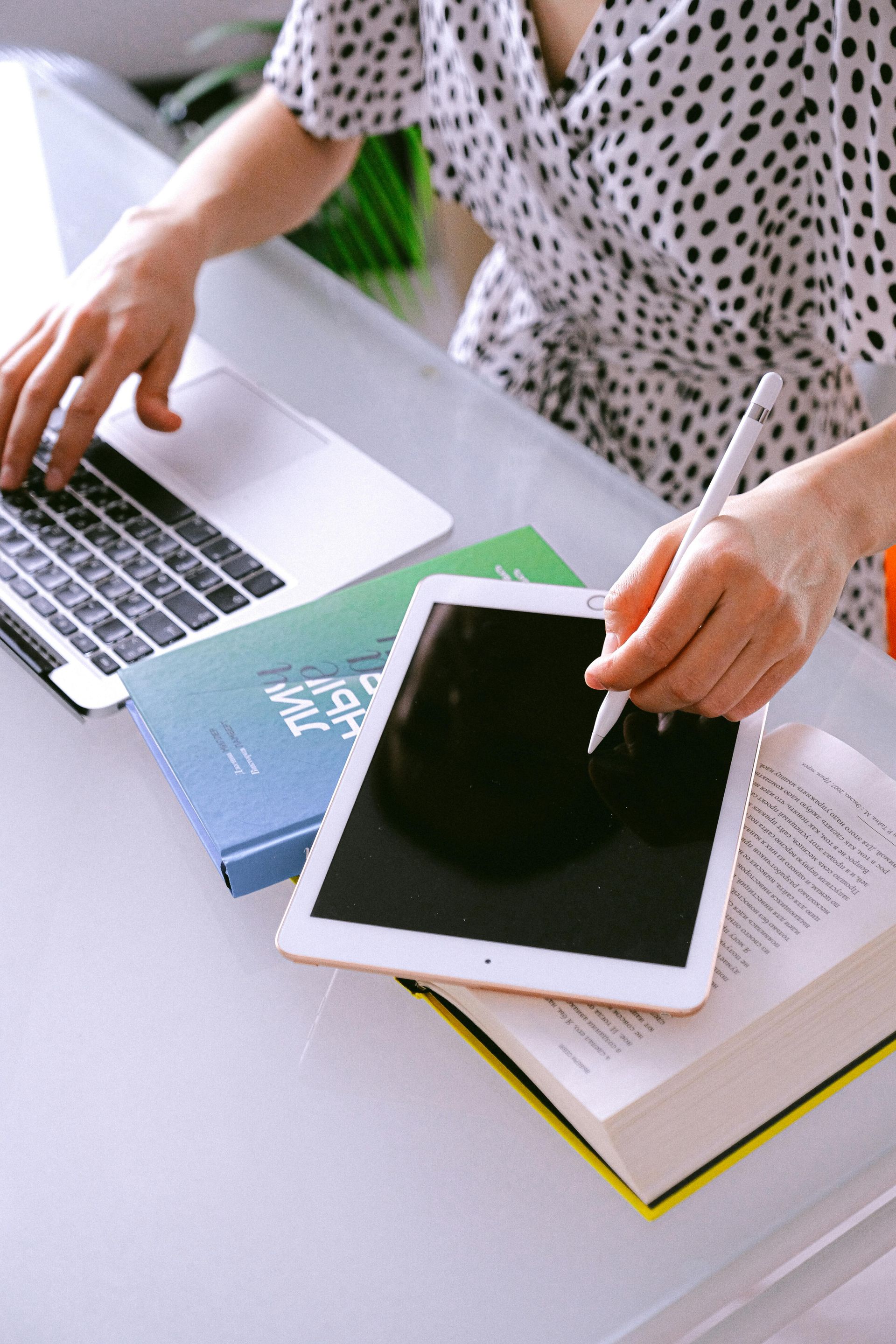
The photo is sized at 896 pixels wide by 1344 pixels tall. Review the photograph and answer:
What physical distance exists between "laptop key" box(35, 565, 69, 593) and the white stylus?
34cm

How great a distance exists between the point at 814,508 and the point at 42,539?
0.46m

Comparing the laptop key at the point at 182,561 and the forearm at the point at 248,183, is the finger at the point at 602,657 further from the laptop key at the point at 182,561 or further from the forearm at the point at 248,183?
the forearm at the point at 248,183

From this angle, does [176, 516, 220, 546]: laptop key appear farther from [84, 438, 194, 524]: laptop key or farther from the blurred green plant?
the blurred green plant

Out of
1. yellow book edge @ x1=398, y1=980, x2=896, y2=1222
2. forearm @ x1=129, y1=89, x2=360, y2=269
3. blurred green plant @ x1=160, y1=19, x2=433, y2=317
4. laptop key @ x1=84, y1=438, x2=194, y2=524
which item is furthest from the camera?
blurred green plant @ x1=160, y1=19, x2=433, y2=317

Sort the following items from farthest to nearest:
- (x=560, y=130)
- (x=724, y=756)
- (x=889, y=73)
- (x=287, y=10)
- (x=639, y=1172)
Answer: (x=287, y=10) → (x=560, y=130) → (x=889, y=73) → (x=724, y=756) → (x=639, y=1172)

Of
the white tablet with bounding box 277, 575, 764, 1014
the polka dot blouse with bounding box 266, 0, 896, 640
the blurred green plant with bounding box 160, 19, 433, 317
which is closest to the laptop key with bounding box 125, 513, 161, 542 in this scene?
the white tablet with bounding box 277, 575, 764, 1014

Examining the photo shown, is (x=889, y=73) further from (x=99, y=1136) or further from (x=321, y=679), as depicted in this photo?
(x=99, y=1136)

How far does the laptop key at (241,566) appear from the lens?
0.69 m

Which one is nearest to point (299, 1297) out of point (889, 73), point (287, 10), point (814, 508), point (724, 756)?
point (724, 756)

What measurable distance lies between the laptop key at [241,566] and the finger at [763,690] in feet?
0.99

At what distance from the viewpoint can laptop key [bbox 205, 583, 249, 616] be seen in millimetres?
670

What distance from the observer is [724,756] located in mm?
534

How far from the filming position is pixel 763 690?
0.55 metres

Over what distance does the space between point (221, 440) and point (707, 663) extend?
421mm
